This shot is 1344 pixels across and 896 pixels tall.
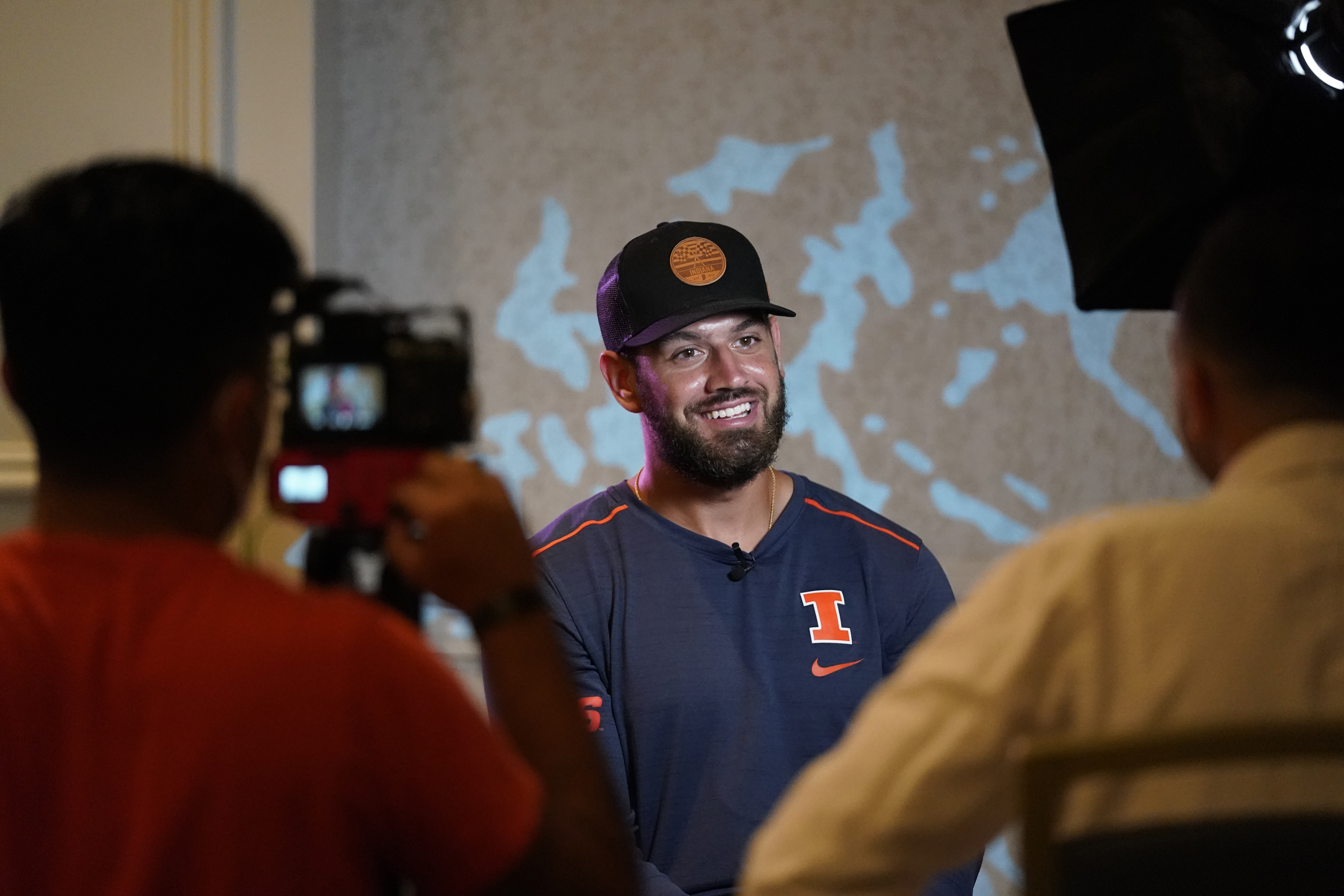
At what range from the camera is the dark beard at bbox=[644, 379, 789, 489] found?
181cm

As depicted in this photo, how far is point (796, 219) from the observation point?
266 cm

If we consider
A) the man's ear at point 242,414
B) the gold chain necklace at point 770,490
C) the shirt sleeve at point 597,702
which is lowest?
the shirt sleeve at point 597,702

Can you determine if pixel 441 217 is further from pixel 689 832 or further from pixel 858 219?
pixel 689 832

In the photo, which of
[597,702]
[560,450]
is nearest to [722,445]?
[597,702]

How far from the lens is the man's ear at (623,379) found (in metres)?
1.95

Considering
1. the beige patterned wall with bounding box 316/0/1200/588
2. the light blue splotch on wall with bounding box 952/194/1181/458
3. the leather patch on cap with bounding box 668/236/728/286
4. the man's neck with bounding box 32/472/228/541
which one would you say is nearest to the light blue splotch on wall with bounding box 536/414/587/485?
the beige patterned wall with bounding box 316/0/1200/588

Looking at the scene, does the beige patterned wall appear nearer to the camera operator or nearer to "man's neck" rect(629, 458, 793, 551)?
"man's neck" rect(629, 458, 793, 551)

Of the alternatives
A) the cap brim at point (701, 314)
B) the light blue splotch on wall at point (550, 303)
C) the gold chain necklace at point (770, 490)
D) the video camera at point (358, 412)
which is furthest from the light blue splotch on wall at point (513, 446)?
the video camera at point (358, 412)

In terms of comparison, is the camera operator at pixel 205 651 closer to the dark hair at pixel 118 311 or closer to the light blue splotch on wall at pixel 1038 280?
the dark hair at pixel 118 311

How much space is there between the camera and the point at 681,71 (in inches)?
105

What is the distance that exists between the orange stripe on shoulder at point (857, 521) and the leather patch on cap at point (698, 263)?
0.40 metres

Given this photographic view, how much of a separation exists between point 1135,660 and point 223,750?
592 millimetres

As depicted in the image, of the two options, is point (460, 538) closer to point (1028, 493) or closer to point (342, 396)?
point (342, 396)

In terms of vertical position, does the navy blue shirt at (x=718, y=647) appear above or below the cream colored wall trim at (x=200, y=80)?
below
